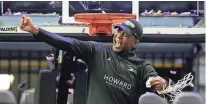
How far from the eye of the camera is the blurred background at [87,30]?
2.55m

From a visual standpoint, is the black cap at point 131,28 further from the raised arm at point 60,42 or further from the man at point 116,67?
the raised arm at point 60,42

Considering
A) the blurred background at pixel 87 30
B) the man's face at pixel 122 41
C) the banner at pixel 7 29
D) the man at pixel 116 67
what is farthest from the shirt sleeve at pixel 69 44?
the banner at pixel 7 29

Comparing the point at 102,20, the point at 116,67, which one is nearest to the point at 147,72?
the point at 116,67

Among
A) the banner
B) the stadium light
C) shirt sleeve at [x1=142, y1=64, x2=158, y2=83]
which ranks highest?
the banner

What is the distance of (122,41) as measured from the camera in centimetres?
228

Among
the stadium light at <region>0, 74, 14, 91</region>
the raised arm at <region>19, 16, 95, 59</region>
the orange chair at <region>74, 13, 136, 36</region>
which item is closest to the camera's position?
the raised arm at <region>19, 16, 95, 59</region>

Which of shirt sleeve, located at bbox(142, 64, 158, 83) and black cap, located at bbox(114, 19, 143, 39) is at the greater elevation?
black cap, located at bbox(114, 19, 143, 39)

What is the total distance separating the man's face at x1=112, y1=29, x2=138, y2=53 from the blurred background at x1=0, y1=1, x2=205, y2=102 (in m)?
0.24

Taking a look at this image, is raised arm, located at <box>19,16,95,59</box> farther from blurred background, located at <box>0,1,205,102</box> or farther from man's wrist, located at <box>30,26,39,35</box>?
blurred background, located at <box>0,1,205,102</box>

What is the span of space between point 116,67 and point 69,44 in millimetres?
251

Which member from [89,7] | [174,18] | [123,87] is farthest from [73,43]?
[174,18]

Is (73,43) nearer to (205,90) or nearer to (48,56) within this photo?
(48,56)

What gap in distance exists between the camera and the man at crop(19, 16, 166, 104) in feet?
7.41

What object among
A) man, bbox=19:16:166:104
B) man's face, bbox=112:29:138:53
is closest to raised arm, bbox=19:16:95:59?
man, bbox=19:16:166:104
